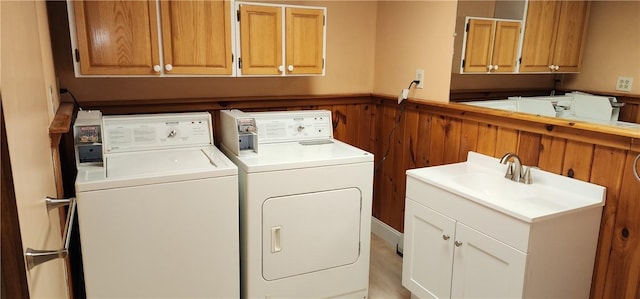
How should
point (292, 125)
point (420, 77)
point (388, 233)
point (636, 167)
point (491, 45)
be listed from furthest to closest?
Answer: point (388, 233) < point (420, 77) < point (292, 125) < point (491, 45) < point (636, 167)

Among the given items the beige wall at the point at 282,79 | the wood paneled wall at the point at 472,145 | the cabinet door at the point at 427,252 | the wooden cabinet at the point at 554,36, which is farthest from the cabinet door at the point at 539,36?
the beige wall at the point at 282,79

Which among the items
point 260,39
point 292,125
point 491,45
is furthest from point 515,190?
point 260,39

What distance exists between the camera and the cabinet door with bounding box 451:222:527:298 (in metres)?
1.76

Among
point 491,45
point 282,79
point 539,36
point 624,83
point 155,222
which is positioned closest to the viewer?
point 624,83

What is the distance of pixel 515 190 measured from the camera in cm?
204

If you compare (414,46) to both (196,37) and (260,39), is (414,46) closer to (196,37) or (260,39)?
(260,39)

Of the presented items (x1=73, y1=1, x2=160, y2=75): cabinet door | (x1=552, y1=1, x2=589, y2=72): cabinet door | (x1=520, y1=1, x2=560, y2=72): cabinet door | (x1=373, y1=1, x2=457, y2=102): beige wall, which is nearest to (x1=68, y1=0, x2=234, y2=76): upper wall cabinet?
(x1=73, y1=1, x2=160, y2=75): cabinet door

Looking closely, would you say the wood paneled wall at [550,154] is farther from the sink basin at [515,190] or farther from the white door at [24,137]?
the white door at [24,137]

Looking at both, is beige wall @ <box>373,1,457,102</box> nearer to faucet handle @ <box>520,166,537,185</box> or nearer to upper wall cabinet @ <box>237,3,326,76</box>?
upper wall cabinet @ <box>237,3,326,76</box>

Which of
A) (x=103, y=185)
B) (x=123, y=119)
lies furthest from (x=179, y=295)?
(x=123, y=119)

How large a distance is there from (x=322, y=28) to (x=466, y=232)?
150 cm

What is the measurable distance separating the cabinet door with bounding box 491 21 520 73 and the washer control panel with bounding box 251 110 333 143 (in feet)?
3.52

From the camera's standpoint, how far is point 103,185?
73.9 inches

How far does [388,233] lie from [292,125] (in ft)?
3.95
